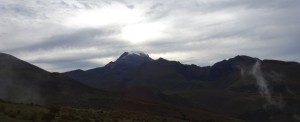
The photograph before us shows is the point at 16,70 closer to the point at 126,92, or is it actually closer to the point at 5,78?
the point at 5,78

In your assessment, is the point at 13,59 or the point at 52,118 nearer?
the point at 52,118

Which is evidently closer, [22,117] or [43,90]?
[22,117]

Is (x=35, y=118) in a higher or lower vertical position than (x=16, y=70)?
lower

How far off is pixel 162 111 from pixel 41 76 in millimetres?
50112

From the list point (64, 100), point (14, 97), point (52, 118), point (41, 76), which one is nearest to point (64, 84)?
point (41, 76)

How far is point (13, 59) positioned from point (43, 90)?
35.3 meters

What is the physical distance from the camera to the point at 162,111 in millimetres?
151625

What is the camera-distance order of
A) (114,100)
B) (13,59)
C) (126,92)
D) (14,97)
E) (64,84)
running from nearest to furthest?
(14,97) < (114,100) < (64,84) < (13,59) < (126,92)

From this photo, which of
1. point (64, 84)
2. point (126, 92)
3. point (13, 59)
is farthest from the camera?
point (126, 92)

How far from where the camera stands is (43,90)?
155m

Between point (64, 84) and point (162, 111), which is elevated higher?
point (64, 84)

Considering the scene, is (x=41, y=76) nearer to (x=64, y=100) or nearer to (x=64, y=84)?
(x=64, y=84)

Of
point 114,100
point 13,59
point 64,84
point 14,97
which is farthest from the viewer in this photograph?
point 13,59

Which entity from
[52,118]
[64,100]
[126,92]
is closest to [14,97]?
[64,100]
